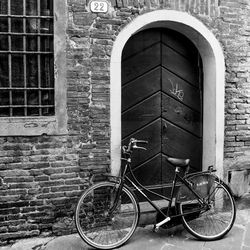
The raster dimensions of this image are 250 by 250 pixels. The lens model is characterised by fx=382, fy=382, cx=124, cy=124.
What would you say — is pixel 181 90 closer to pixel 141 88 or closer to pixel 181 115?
pixel 181 115

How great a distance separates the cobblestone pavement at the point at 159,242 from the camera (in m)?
4.51

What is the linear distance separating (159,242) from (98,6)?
303 centimetres

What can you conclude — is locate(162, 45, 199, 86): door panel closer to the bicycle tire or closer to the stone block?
the stone block

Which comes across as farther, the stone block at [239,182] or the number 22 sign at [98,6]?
the stone block at [239,182]

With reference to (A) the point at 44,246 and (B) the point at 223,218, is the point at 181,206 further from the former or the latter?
(A) the point at 44,246

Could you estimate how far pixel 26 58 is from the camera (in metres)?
4.71

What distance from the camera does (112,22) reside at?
4938 mm

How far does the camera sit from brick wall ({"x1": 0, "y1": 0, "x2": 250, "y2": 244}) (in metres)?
4.67

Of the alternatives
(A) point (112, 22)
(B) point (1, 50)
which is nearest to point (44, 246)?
(B) point (1, 50)

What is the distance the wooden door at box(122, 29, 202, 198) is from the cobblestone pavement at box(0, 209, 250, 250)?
861 mm

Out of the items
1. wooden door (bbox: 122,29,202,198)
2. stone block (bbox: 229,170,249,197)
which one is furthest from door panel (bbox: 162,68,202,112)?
stone block (bbox: 229,170,249,197)

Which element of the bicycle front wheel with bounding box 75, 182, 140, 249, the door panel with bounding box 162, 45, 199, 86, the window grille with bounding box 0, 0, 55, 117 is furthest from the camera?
the door panel with bounding box 162, 45, 199, 86

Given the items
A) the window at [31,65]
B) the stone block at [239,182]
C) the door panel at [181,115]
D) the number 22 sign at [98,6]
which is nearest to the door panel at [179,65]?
the door panel at [181,115]

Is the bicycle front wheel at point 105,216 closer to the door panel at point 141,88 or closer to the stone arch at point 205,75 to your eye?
the stone arch at point 205,75
